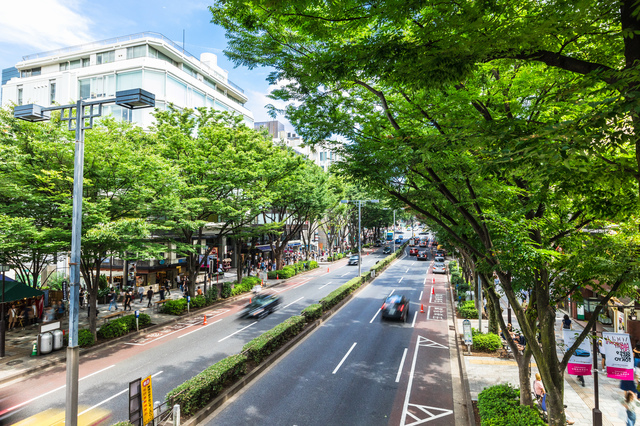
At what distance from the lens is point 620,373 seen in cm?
932

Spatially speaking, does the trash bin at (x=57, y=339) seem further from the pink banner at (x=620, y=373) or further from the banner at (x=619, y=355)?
the pink banner at (x=620, y=373)

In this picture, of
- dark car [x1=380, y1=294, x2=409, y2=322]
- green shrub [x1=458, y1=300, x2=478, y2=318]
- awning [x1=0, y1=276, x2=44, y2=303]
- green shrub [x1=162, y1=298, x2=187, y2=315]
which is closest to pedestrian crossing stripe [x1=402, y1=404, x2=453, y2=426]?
dark car [x1=380, y1=294, x2=409, y2=322]

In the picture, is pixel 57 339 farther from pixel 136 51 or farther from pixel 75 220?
pixel 136 51

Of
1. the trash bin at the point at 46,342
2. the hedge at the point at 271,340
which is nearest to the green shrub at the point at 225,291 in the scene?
the hedge at the point at 271,340

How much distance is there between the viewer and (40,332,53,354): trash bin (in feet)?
49.3

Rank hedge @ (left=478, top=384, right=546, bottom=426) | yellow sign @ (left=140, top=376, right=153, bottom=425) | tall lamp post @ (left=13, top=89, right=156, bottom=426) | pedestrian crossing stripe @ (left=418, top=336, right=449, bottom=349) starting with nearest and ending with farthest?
tall lamp post @ (left=13, top=89, right=156, bottom=426) < hedge @ (left=478, top=384, right=546, bottom=426) < yellow sign @ (left=140, top=376, right=153, bottom=425) < pedestrian crossing stripe @ (left=418, top=336, right=449, bottom=349)

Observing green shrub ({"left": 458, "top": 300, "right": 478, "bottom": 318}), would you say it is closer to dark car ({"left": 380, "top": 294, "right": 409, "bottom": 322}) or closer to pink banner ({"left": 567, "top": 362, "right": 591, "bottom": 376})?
dark car ({"left": 380, "top": 294, "right": 409, "bottom": 322})

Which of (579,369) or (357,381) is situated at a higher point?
(579,369)

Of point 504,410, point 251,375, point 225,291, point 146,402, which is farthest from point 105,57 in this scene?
point 504,410

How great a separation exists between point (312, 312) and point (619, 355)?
14.1 m

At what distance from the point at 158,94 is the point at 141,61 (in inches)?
123

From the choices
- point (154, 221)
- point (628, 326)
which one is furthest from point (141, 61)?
point (628, 326)

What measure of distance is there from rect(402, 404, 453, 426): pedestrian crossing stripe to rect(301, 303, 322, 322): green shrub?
31.1 ft

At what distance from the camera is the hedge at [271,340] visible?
549 inches
